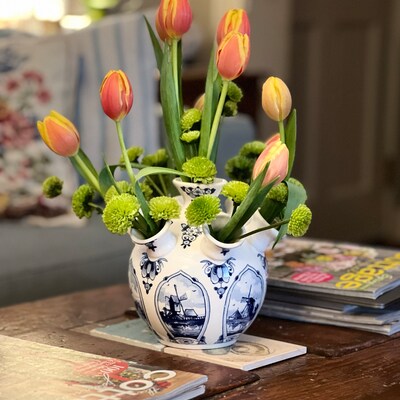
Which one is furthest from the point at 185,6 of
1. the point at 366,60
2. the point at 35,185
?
the point at 366,60

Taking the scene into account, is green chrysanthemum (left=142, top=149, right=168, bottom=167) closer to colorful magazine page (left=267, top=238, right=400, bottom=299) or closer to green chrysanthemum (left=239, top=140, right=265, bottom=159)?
green chrysanthemum (left=239, top=140, right=265, bottom=159)

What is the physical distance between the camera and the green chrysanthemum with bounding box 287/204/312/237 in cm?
95

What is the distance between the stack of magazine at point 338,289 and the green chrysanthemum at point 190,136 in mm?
253

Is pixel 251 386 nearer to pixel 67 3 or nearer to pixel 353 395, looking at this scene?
pixel 353 395

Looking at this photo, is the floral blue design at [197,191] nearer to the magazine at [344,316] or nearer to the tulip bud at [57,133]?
the tulip bud at [57,133]

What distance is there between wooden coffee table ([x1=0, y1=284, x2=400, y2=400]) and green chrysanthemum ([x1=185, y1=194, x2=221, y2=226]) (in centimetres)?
16

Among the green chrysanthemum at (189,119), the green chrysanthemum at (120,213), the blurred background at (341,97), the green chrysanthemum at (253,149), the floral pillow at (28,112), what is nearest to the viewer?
the green chrysanthemum at (120,213)

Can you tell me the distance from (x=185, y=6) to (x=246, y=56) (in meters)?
0.10

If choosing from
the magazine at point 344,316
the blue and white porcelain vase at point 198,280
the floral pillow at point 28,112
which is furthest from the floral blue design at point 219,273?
the floral pillow at point 28,112

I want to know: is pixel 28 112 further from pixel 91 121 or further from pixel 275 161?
pixel 275 161

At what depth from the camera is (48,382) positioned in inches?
33.5

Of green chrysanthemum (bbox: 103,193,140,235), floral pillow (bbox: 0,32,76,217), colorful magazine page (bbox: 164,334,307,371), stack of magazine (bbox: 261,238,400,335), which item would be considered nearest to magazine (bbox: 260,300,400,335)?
stack of magazine (bbox: 261,238,400,335)

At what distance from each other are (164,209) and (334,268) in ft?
1.13

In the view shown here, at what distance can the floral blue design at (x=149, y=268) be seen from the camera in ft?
3.26
